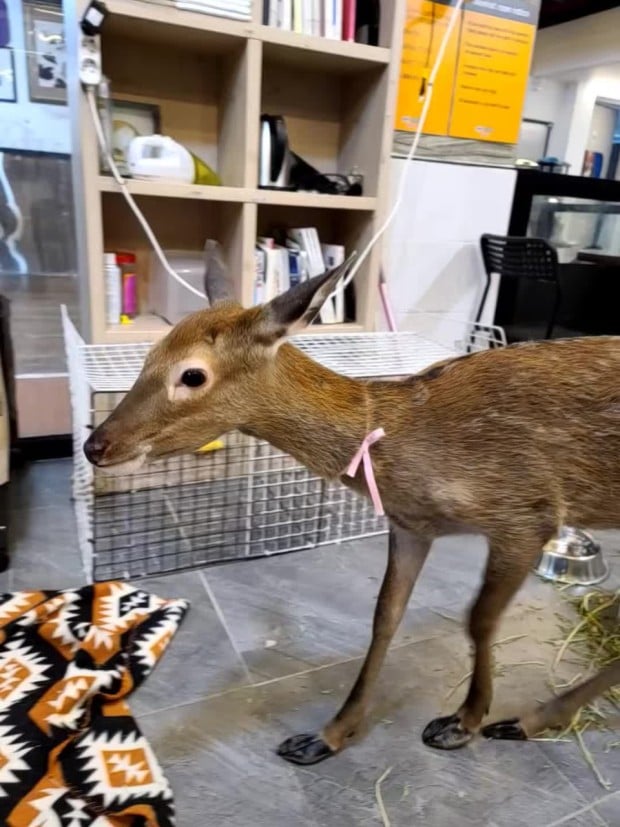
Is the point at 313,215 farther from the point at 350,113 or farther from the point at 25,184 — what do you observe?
the point at 25,184

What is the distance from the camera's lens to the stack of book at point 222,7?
71.0 inches

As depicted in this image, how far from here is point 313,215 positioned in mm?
2525

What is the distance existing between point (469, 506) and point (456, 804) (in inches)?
22.3

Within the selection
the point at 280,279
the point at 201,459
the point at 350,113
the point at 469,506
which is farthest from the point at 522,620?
the point at 350,113

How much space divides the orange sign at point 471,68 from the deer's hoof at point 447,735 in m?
2.12

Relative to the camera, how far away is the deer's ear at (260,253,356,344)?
0.93 meters

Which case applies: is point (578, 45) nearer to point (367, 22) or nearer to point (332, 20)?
point (367, 22)

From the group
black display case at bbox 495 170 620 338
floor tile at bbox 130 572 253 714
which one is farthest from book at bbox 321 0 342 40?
floor tile at bbox 130 572 253 714

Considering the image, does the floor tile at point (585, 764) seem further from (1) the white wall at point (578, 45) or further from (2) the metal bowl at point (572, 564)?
(1) the white wall at point (578, 45)

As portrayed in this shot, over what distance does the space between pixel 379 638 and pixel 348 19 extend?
1942 millimetres

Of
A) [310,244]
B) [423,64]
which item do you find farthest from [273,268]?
[423,64]

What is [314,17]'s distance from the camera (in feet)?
6.69

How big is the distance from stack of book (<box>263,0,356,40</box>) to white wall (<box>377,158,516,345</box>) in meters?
0.57

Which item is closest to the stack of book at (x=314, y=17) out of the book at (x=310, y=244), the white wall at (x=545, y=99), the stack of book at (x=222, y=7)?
the stack of book at (x=222, y=7)
